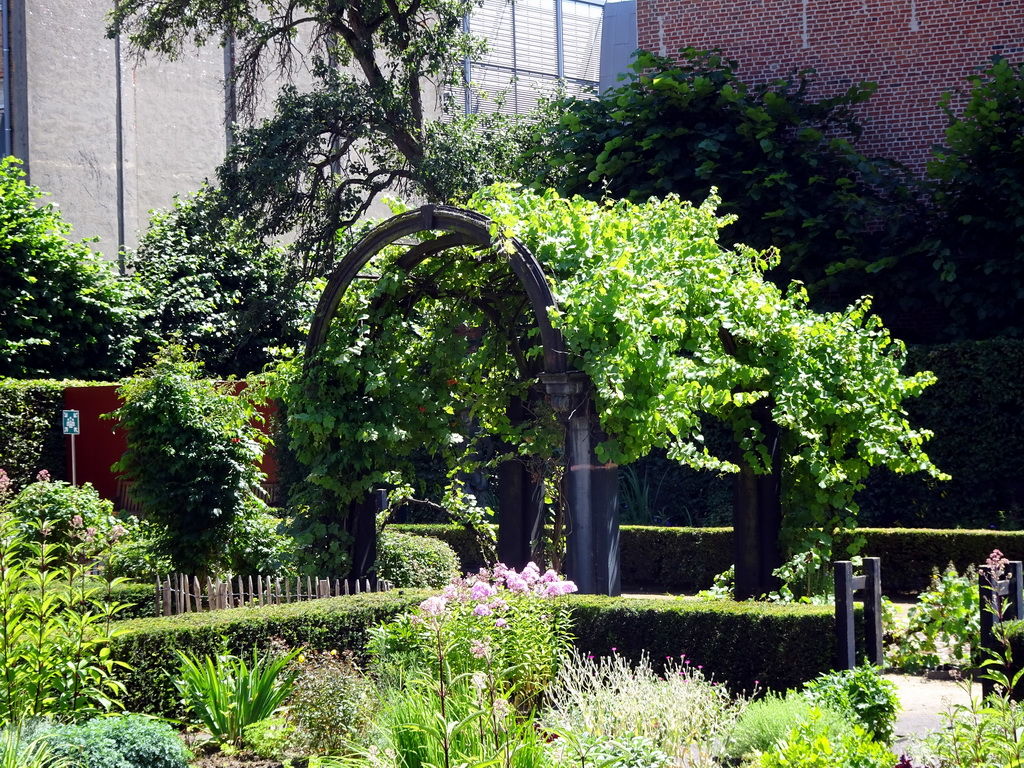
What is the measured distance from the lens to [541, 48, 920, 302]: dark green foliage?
15.8 metres

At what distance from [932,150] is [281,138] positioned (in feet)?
33.6

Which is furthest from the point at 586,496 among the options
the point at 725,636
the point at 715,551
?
the point at 715,551

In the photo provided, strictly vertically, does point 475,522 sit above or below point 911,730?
above

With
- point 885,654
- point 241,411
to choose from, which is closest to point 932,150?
point 885,654

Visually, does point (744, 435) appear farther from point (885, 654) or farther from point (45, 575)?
point (45, 575)

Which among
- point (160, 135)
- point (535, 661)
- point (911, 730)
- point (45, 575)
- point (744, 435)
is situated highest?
point (160, 135)

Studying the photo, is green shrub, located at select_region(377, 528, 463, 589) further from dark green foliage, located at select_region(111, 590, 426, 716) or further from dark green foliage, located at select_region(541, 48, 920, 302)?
dark green foliage, located at select_region(541, 48, 920, 302)

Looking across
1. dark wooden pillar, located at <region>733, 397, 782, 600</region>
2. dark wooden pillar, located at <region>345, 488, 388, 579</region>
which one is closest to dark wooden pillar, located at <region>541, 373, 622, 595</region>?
dark wooden pillar, located at <region>733, 397, 782, 600</region>

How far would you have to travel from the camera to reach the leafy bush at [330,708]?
5.55 m

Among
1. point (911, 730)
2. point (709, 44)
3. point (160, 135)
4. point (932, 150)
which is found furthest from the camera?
point (160, 135)

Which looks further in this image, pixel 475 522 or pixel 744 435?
pixel 475 522

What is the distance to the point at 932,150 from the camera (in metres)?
15.6

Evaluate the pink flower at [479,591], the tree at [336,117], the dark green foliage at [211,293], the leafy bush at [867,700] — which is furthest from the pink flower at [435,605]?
the dark green foliage at [211,293]

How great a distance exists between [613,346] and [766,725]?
2851 millimetres
